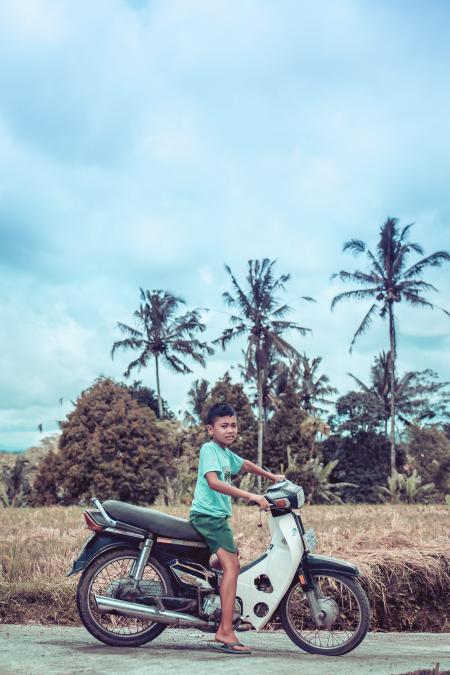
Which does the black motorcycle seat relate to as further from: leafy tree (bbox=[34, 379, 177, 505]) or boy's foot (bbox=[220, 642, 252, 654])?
leafy tree (bbox=[34, 379, 177, 505])

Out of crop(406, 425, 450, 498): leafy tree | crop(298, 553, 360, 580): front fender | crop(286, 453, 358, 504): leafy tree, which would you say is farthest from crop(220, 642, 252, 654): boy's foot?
crop(406, 425, 450, 498): leafy tree

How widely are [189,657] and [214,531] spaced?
0.86 metres

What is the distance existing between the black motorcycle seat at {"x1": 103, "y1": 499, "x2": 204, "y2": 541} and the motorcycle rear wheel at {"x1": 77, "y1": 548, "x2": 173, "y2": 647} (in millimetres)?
230

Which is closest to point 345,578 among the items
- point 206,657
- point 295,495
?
point 295,495

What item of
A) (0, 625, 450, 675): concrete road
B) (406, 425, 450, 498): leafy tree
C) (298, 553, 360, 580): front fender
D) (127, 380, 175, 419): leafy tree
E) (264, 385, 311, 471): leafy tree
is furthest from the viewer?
(127, 380, 175, 419): leafy tree

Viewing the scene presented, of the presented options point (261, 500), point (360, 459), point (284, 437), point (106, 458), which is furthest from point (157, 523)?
point (360, 459)

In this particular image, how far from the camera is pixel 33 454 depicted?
1642 inches

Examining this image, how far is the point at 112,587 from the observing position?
223 inches

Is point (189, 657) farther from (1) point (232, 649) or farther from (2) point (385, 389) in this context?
(2) point (385, 389)

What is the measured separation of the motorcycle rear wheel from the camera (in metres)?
5.63

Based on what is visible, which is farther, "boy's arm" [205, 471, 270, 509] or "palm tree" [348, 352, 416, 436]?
"palm tree" [348, 352, 416, 436]

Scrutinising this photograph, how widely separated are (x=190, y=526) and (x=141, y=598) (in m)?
0.63

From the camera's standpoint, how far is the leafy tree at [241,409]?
39906 mm

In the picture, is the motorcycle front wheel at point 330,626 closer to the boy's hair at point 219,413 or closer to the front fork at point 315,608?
the front fork at point 315,608
